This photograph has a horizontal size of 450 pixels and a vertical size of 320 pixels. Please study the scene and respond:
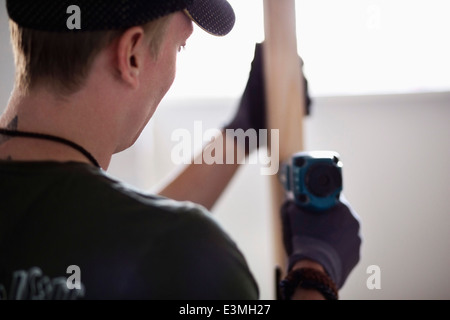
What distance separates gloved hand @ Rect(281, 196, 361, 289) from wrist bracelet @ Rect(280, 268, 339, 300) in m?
0.04

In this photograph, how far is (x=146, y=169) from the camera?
176cm

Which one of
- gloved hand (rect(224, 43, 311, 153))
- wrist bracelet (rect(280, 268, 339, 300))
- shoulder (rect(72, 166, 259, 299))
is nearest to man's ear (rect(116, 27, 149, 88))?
shoulder (rect(72, 166, 259, 299))

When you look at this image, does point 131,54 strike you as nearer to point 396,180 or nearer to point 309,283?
point 309,283

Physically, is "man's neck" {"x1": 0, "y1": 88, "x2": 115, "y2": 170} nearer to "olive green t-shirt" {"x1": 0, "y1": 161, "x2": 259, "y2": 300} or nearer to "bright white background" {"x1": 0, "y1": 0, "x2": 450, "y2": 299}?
"olive green t-shirt" {"x1": 0, "y1": 161, "x2": 259, "y2": 300}

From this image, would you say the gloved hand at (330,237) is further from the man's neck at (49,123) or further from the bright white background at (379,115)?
the bright white background at (379,115)

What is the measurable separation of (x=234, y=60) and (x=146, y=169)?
1.76ft

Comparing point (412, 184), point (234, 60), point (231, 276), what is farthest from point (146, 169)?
point (231, 276)

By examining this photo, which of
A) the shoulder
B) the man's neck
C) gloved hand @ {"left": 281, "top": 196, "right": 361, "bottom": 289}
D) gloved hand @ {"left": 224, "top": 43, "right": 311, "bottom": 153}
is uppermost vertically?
gloved hand @ {"left": 224, "top": 43, "right": 311, "bottom": 153}

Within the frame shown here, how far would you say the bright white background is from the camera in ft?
5.19

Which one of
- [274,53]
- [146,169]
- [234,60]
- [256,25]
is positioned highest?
[256,25]

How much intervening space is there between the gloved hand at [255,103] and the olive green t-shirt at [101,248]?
605 mm

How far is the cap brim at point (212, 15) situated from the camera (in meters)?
0.61

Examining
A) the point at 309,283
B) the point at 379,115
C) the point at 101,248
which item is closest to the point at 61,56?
the point at 101,248

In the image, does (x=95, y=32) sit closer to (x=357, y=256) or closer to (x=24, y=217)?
(x=24, y=217)
